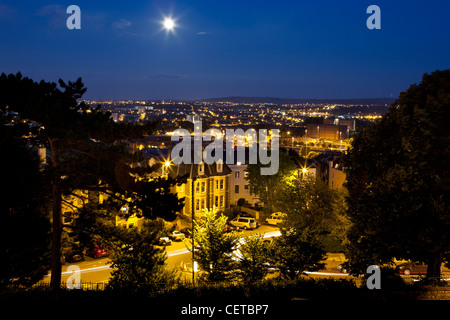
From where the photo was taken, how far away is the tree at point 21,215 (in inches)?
480

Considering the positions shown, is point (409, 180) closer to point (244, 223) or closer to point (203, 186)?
point (244, 223)

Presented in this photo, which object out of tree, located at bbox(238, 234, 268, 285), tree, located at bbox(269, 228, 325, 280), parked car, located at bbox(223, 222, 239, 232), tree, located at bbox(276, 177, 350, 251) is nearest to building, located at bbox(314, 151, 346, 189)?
tree, located at bbox(276, 177, 350, 251)

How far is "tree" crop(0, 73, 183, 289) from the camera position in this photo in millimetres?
13336

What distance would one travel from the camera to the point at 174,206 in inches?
562

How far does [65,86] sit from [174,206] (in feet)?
21.9

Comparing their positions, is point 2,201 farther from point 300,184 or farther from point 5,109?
point 300,184

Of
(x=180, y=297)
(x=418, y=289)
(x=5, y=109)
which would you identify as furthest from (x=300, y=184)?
(x=5, y=109)

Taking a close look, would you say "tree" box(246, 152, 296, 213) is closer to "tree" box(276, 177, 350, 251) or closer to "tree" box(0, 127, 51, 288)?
"tree" box(276, 177, 350, 251)

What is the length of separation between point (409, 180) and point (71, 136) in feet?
43.0

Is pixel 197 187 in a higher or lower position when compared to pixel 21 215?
lower

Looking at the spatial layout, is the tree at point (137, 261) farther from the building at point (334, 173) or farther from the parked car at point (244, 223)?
the building at point (334, 173)

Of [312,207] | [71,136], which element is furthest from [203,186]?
[71,136]

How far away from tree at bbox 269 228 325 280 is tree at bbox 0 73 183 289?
8.79m

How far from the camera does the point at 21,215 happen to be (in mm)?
14453
